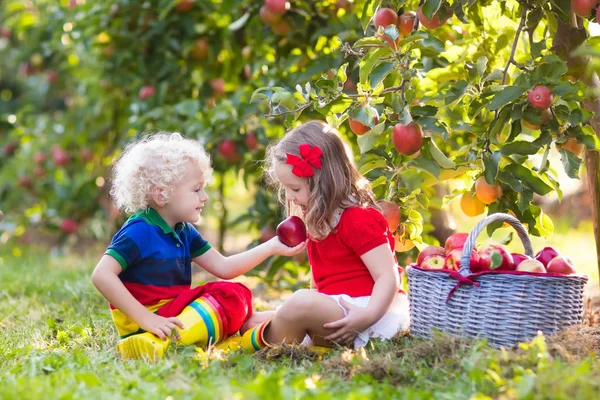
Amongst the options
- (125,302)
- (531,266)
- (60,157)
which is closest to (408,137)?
(531,266)

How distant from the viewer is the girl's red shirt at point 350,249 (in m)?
2.45

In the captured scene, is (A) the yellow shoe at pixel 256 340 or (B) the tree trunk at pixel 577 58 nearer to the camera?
(A) the yellow shoe at pixel 256 340

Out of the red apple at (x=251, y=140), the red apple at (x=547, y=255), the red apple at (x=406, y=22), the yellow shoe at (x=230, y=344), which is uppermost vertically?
the red apple at (x=406, y=22)

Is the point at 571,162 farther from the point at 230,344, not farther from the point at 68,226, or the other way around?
the point at 68,226

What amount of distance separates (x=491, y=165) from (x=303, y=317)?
2.56 feet

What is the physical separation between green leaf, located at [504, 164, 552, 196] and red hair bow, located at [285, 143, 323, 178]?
634 mm

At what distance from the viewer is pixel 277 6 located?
3.40m

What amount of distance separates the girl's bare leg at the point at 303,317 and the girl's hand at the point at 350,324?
0.09ft

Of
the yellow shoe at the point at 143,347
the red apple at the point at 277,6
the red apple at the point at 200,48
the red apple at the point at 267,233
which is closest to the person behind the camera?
the yellow shoe at the point at 143,347

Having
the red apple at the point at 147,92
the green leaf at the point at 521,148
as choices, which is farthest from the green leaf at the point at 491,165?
the red apple at the point at 147,92

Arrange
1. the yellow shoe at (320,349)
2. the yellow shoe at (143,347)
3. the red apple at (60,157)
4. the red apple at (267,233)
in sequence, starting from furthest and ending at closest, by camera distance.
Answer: the red apple at (60,157)
the red apple at (267,233)
the yellow shoe at (320,349)
the yellow shoe at (143,347)

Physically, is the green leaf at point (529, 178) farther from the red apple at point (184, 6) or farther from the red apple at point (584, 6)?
the red apple at point (184, 6)

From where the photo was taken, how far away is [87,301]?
3377 mm

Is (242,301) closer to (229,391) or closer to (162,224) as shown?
(162,224)
